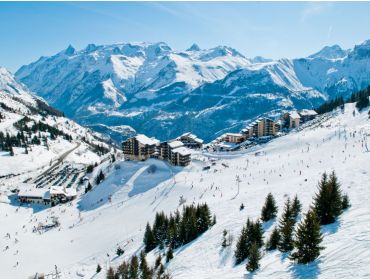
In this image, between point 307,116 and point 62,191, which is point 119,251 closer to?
point 62,191

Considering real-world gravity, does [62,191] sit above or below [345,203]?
below

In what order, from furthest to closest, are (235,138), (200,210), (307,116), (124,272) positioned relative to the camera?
(307,116)
(235,138)
(200,210)
(124,272)

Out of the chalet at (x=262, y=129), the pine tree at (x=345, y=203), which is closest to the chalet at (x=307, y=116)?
the chalet at (x=262, y=129)

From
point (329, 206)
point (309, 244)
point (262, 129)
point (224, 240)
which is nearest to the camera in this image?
point (309, 244)

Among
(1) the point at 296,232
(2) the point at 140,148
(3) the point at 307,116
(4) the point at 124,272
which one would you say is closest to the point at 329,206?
(1) the point at 296,232

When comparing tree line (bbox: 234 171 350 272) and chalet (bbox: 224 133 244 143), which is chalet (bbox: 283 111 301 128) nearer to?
chalet (bbox: 224 133 244 143)

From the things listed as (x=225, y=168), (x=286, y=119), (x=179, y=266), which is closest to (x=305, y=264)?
(x=179, y=266)

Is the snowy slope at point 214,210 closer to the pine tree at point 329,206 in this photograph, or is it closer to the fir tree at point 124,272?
the pine tree at point 329,206

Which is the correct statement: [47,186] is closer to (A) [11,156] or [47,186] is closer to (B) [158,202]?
(A) [11,156]
